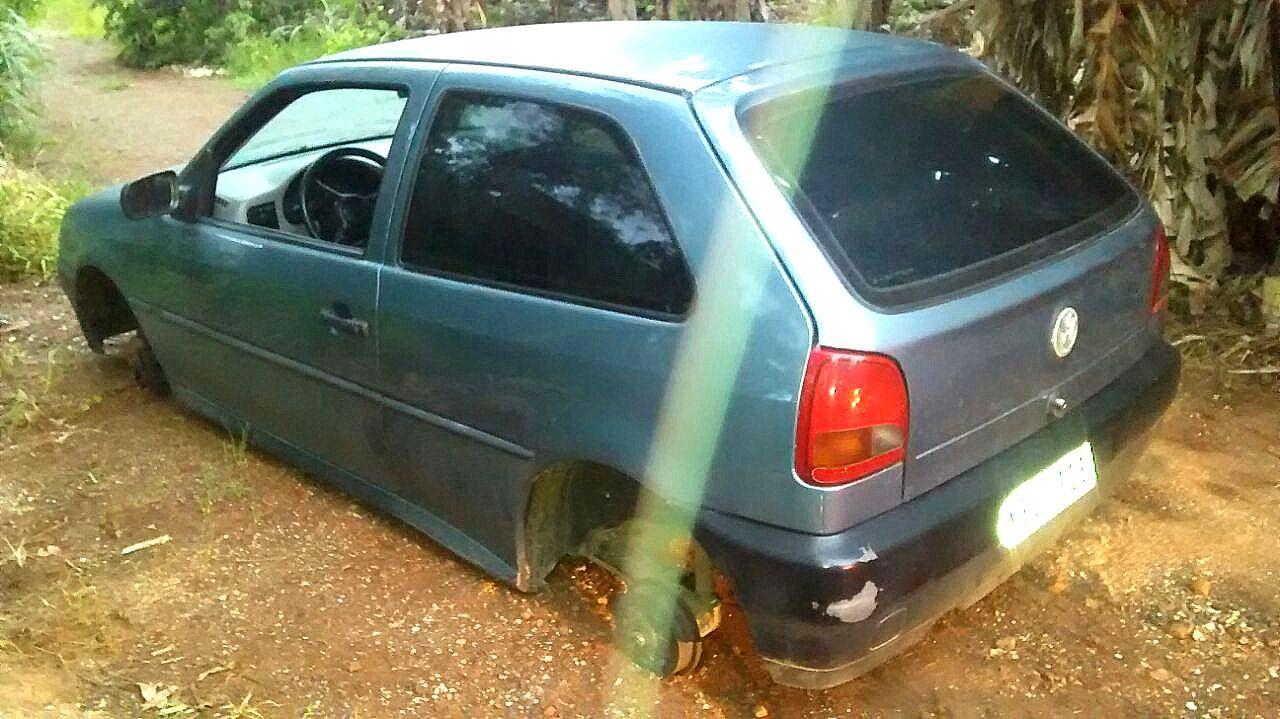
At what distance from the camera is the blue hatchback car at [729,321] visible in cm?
229

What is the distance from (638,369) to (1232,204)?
3659 mm

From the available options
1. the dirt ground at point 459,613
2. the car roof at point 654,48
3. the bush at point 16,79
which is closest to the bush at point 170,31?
the bush at point 16,79

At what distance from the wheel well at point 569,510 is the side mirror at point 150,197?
190 cm

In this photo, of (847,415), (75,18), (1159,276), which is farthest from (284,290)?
(75,18)

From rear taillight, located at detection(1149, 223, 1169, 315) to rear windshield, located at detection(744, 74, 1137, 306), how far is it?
13 cm

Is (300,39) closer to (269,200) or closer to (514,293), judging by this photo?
(269,200)

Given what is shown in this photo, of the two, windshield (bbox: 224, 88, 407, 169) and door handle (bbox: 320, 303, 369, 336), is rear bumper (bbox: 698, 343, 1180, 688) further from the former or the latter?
windshield (bbox: 224, 88, 407, 169)

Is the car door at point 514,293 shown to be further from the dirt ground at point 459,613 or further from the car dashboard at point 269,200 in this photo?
the car dashboard at point 269,200

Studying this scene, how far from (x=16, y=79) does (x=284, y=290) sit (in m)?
6.92

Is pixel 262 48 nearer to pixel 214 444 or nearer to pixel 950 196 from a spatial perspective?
pixel 214 444

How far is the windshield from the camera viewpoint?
3.70 meters

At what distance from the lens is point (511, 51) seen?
10.0 ft

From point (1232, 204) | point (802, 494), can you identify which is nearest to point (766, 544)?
point (802, 494)

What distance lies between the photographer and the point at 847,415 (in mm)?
2232
